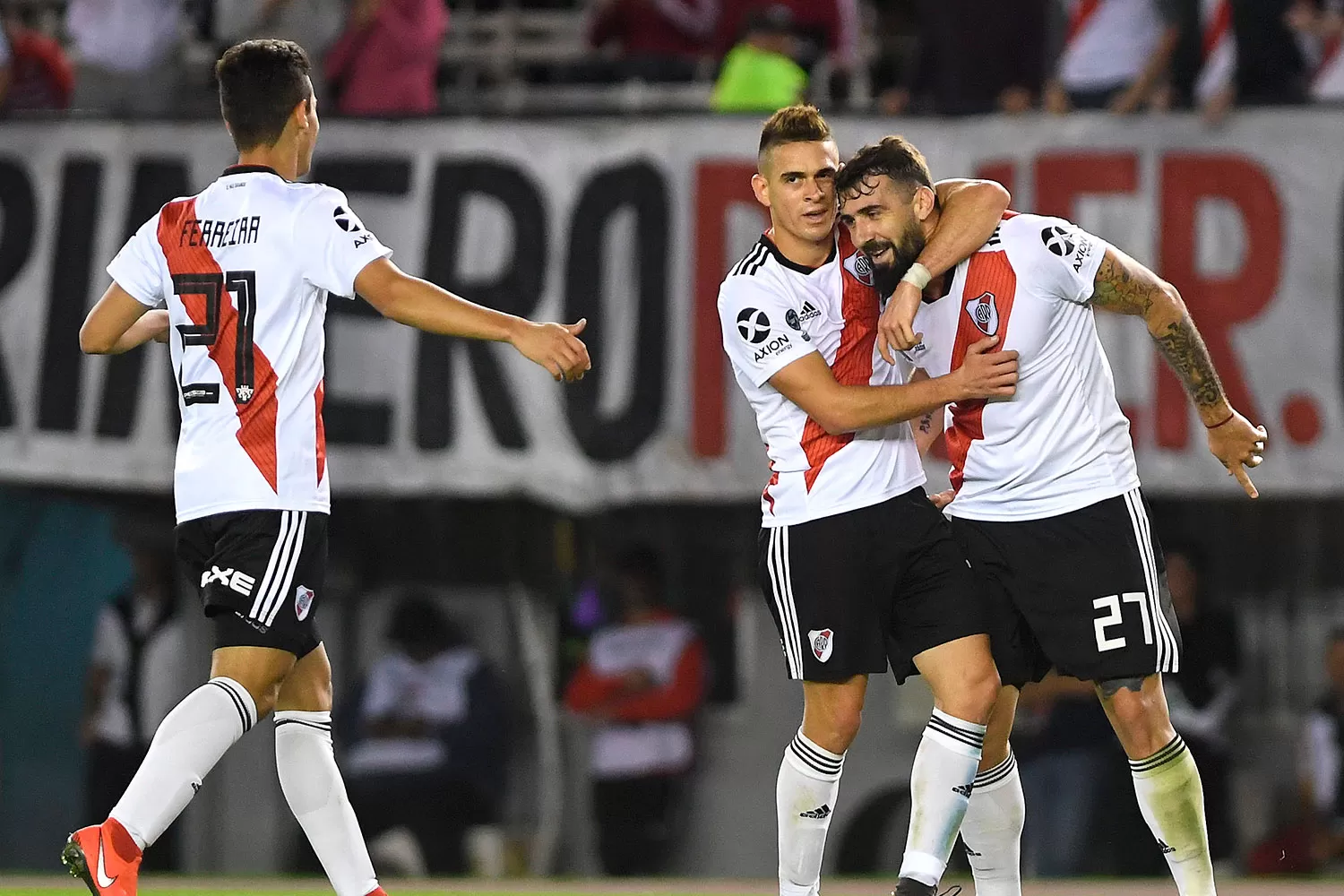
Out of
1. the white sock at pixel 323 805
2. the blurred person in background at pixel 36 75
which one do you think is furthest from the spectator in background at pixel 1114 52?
the white sock at pixel 323 805

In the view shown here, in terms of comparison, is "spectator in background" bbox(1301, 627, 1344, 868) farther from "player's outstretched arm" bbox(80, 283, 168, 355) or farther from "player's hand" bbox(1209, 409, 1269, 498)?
"player's outstretched arm" bbox(80, 283, 168, 355)

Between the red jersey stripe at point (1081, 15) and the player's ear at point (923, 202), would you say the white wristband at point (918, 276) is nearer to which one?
the player's ear at point (923, 202)

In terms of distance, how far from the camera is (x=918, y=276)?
16.3ft

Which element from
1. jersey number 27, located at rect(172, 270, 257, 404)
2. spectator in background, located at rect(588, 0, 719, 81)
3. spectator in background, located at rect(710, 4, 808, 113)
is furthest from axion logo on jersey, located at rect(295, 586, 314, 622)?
spectator in background, located at rect(588, 0, 719, 81)

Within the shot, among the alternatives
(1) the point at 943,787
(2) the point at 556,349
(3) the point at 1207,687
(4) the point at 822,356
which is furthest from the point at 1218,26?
(2) the point at 556,349

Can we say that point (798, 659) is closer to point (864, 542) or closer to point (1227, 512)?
point (864, 542)

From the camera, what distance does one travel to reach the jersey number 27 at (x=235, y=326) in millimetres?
4777

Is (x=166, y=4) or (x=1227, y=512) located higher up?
(x=166, y=4)

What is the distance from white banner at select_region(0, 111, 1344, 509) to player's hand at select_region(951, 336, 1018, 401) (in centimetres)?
402

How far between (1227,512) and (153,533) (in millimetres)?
5815

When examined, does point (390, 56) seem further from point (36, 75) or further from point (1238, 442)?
point (1238, 442)

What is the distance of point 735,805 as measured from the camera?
973 centimetres

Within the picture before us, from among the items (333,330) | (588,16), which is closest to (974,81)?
(588,16)

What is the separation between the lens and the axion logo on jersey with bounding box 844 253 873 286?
17.1 ft
